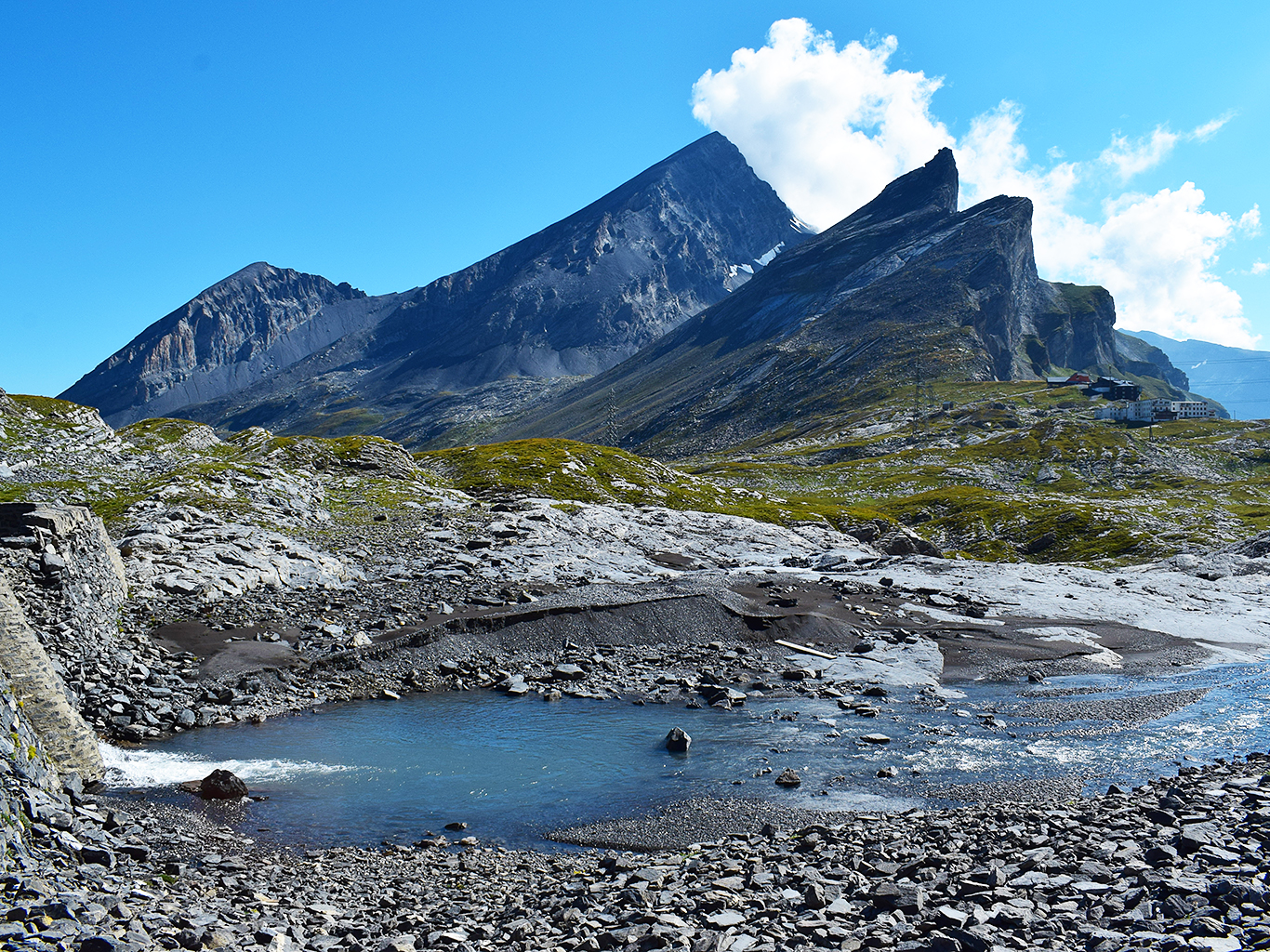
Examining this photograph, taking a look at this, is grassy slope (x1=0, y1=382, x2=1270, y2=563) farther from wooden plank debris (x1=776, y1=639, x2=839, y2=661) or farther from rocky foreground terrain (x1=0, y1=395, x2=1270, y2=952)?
wooden plank debris (x1=776, y1=639, x2=839, y2=661)

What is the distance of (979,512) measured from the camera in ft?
379

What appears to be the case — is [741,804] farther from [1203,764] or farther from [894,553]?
[894,553]

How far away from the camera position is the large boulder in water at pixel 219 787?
23.9 m

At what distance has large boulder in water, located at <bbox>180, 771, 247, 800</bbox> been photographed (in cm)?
2391

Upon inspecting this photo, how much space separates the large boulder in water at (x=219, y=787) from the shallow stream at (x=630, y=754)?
59cm

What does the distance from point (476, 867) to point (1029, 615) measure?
47.4 m

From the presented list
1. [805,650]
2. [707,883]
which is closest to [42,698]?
[707,883]

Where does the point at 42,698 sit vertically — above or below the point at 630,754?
above

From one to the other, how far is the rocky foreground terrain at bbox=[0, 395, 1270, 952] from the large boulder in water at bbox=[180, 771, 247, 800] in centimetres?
81

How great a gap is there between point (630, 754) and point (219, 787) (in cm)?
1376

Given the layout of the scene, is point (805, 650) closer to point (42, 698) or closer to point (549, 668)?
point (549, 668)

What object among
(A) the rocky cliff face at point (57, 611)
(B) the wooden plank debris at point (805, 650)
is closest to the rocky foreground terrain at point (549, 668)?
(A) the rocky cliff face at point (57, 611)

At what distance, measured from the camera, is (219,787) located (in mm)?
24031

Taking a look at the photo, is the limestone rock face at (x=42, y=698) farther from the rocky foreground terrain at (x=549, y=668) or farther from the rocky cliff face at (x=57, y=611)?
the rocky foreground terrain at (x=549, y=668)
